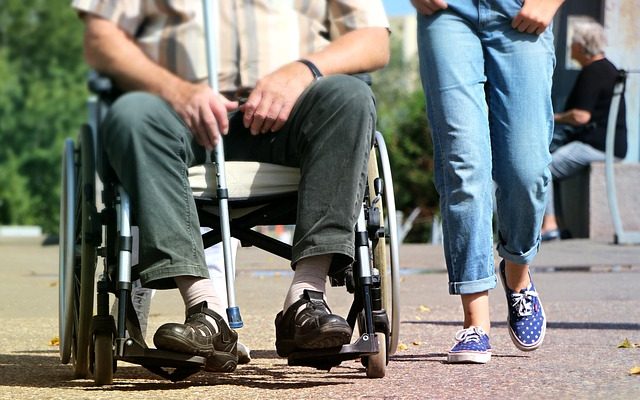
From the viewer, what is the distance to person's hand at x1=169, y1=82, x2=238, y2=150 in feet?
11.9

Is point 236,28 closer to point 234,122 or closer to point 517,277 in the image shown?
point 234,122

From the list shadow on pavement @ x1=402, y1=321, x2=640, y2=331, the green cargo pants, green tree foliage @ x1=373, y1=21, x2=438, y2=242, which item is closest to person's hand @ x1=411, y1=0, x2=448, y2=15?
the green cargo pants

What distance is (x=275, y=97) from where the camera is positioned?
12.1ft

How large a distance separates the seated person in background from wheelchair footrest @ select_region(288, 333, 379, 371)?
7.23m

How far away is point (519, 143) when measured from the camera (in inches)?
177

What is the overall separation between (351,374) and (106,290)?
0.82 m

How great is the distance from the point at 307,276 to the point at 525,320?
1138 mm

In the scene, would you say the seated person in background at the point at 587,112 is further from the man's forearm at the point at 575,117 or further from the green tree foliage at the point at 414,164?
the green tree foliage at the point at 414,164

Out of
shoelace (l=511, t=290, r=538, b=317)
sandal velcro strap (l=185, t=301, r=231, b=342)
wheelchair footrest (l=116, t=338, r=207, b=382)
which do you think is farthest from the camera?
shoelace (l=511, t=290, r=538, b=317)

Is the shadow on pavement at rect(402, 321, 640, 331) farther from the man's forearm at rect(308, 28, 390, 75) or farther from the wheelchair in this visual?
the man's forearm at rect(308, 28, 390, 75)

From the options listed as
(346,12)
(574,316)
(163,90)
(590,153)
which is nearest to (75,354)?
(163,90)

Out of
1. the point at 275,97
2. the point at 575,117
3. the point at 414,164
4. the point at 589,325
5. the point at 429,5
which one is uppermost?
the point at 429,5

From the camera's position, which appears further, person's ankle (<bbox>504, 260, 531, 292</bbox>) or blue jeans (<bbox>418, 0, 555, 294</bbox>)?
person's ankle (<bbox>504, 260, 531, 292</bbox>)

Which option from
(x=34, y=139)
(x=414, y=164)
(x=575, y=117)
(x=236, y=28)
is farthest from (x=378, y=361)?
(x=34, y=139)
